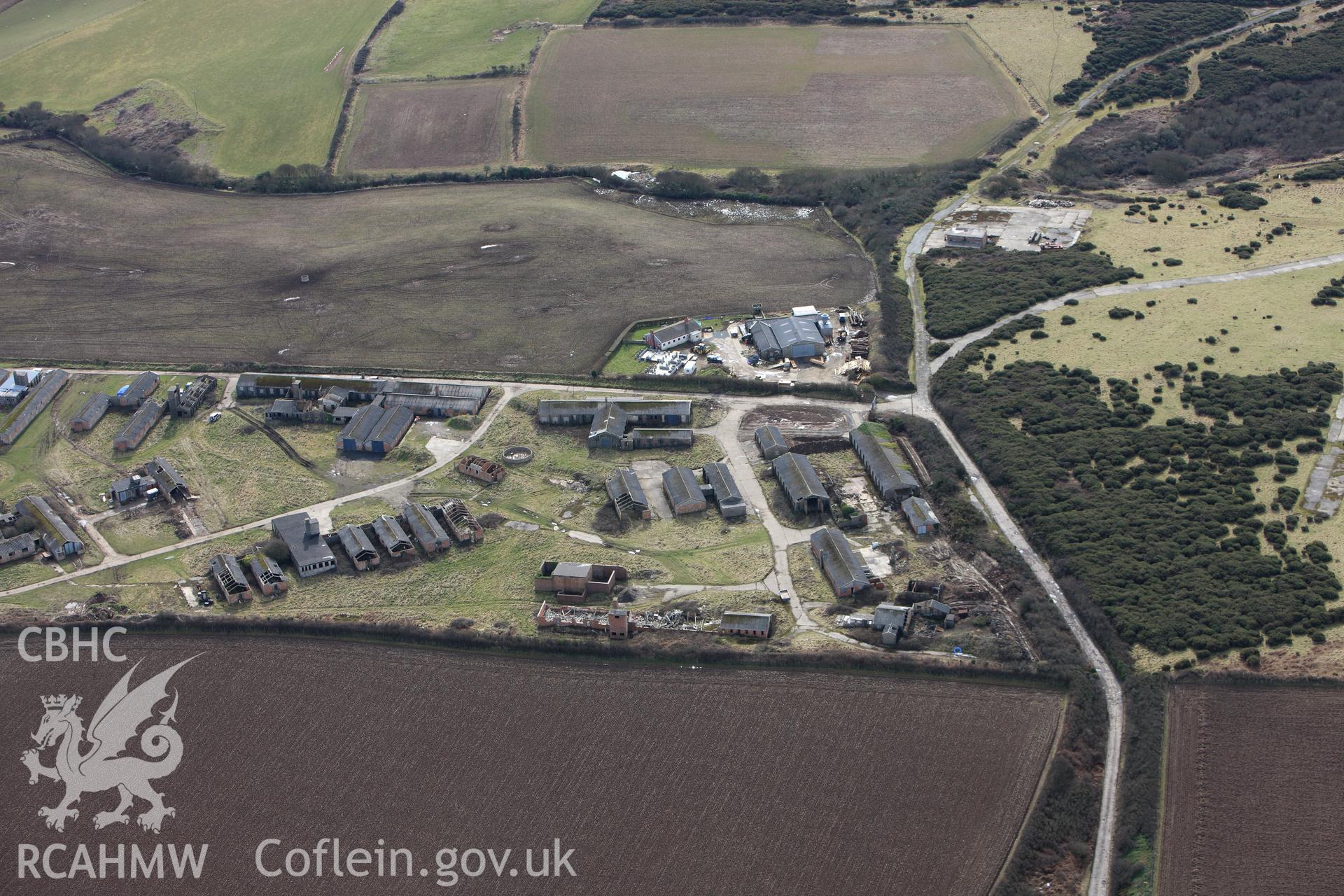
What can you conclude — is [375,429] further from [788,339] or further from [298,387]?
[788,339]

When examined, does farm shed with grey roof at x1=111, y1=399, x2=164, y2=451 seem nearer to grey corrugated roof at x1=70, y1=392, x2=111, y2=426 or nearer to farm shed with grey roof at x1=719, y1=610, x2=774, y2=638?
grey corrugated roof at x1=70, y1=392, x2=111, y2=426

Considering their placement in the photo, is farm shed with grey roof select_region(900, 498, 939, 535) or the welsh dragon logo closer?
the welsh dragon logo

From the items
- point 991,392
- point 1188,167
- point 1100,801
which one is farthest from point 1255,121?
point 1100,801

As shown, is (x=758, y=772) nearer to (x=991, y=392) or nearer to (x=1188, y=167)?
(x=991, y=392)

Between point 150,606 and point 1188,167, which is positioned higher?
point 150,606

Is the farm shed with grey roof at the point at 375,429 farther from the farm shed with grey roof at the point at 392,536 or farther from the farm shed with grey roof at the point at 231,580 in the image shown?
the farm shed with grey roof at the point at 231,580

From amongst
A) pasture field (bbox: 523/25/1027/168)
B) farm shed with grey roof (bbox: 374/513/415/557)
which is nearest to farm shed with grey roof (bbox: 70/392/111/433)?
farm shed with grey roof (bbox: 374/513/415/557)
